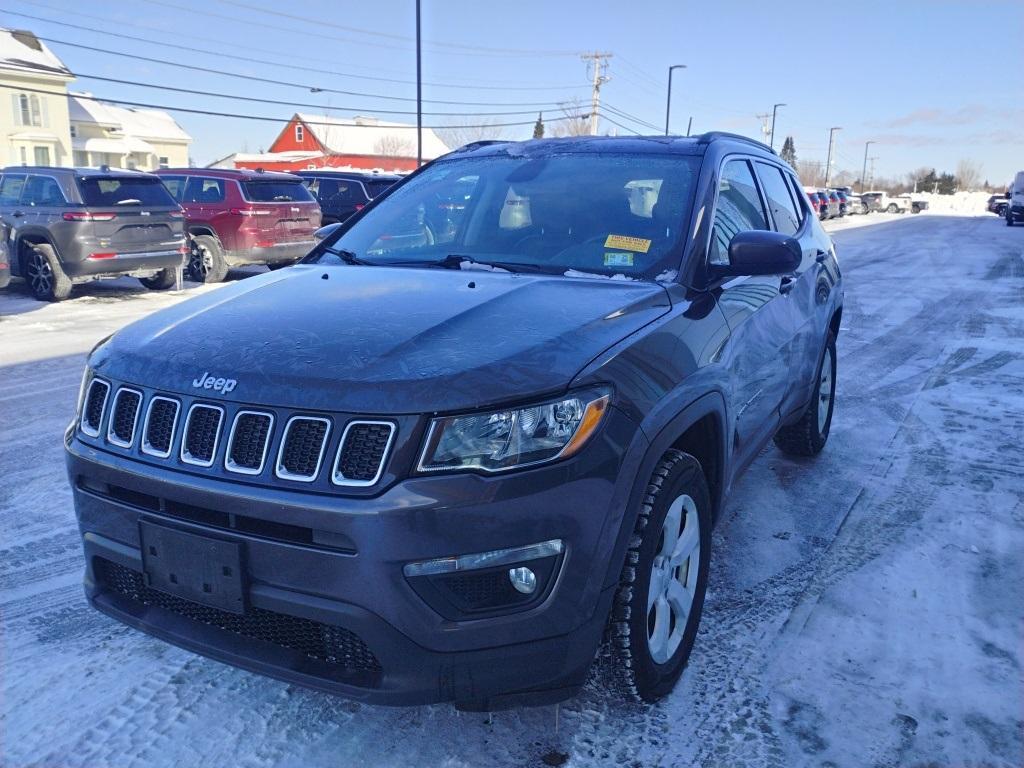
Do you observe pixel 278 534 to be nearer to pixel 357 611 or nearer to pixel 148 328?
pixel 357 611

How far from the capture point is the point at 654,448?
2.38 m

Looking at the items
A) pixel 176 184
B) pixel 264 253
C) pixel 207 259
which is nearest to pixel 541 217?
pixel 264 253

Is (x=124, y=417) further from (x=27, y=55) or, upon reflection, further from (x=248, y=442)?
(x=27, y=55)

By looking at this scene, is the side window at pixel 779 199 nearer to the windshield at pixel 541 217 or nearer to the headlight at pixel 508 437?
the windshield at pixel 541 217

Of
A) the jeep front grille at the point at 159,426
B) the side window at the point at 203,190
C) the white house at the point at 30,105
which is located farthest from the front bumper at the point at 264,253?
the white house at the point at 30,105

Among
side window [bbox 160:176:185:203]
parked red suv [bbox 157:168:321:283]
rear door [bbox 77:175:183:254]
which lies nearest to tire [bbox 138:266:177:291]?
parked red suv [bbox 157:168:321:283]

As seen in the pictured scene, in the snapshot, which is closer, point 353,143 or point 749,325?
point 749,325

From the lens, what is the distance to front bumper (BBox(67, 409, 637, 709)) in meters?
1.99

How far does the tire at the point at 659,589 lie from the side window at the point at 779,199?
2.01m

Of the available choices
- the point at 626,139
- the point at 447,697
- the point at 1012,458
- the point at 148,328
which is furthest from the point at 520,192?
the point at 1012,458

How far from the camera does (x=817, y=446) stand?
514 centimetres

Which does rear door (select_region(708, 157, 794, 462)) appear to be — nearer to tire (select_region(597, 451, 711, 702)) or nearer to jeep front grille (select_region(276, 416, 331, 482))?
tire (select_region(597, 451, 711, 702))

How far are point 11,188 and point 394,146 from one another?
67.7 m

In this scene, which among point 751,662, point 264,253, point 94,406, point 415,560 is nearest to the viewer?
point 415,560
